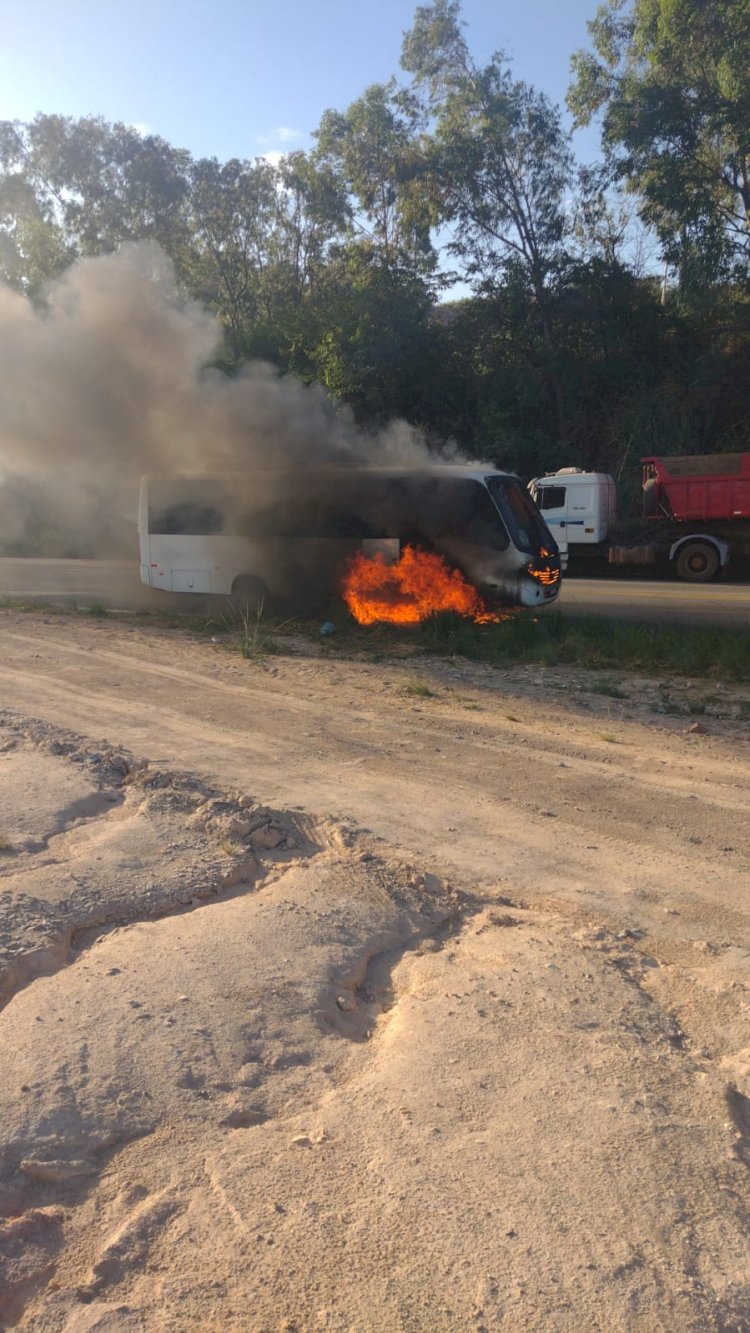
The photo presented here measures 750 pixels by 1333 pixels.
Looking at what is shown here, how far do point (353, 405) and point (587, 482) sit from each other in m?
9.35

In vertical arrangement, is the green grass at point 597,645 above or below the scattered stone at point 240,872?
above

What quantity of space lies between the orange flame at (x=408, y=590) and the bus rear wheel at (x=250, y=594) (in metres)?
1.36

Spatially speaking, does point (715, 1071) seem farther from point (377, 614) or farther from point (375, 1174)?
point (377, 614)

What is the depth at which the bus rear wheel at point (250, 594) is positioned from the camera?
13320mm

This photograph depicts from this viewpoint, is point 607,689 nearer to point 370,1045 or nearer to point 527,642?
point 527,642

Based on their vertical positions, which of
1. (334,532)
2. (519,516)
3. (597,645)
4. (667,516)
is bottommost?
(597,645)

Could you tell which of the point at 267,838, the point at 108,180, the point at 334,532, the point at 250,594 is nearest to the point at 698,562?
the point at 334,532

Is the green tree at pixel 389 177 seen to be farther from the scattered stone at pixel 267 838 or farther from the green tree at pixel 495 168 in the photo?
the scattered stone at pixel 267 838

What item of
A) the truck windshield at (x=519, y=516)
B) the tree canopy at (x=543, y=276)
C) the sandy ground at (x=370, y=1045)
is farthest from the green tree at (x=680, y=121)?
the sandy ground at (x=370, y=1045)

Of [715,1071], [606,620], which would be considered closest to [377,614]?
[606,620]

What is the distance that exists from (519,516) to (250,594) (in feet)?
12.9

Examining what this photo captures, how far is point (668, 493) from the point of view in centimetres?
2005

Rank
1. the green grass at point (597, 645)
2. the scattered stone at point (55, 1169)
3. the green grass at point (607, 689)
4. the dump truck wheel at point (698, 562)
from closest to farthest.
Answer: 1. the scattered stone at point (55, 1169)
2. the green grass at point (607, 689)
3. the green grass at point (597, 645)
4. the dump truck wheel at point (698, 562)

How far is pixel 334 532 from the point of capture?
41.9 feet
